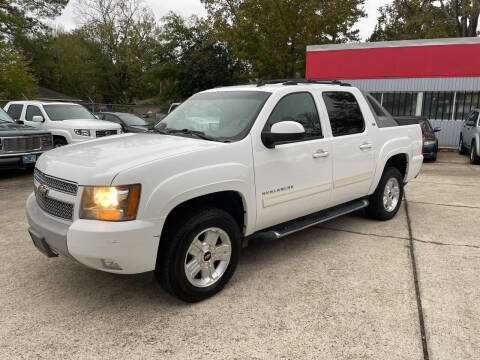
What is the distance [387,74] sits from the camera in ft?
56.7

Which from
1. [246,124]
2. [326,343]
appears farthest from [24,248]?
[326,343]

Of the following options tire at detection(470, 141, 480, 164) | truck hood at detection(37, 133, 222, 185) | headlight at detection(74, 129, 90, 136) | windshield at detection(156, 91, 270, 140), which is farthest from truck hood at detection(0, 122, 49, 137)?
tire at detection(470, 141, 480, 164)

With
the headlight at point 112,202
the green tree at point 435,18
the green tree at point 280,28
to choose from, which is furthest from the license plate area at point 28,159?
the green tree at point 435,18

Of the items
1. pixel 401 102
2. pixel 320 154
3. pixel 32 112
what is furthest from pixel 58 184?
pixel 401 102

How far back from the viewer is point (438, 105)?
1675 cm

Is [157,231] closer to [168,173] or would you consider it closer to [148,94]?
[168,173]

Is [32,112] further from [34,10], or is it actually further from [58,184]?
[34,10]

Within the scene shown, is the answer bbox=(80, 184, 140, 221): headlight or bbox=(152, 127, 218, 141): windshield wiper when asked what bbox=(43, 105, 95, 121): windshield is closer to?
bbox=(152, 127, 218, 141): windshield wiper

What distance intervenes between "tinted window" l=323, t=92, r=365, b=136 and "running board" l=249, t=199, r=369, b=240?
89 centimetres

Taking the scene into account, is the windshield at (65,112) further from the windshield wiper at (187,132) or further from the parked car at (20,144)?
the windshield wiper at (187,132)

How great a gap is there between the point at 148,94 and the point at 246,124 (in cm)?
5730

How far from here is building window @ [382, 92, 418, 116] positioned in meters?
17.2

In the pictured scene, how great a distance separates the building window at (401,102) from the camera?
17.2m

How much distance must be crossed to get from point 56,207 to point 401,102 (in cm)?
1716
